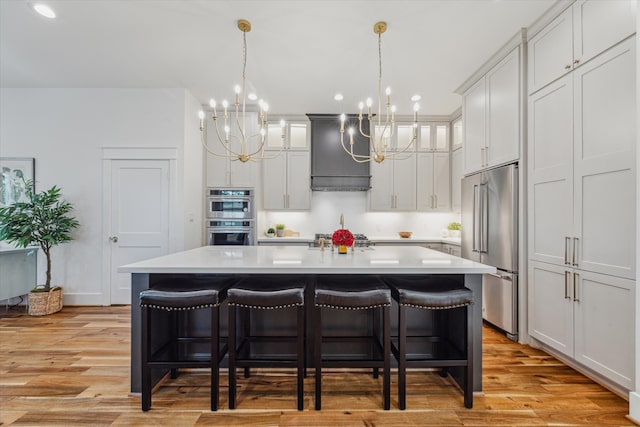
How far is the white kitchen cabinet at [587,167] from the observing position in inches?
80.3

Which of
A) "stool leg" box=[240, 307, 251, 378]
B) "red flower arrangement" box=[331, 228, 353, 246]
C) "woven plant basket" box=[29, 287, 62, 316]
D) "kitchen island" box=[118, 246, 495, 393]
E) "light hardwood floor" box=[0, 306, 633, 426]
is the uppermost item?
"red flower arrangement" box=[331, 228, 353, 246]

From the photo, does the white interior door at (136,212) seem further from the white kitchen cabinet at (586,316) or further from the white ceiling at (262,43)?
the white kitchen cabinet at (586,316)

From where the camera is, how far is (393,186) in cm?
523

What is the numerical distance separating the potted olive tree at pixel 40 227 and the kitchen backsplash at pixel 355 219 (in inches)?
114

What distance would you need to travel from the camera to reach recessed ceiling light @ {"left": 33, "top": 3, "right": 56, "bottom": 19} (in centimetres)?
257

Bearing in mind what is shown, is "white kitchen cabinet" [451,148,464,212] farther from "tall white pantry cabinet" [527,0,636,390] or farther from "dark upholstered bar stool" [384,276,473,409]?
"dark upholstered bar stool" [384,276,473,409]

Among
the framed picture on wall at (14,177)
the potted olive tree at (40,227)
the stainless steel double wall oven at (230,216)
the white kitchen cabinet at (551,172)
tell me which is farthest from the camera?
the stainless steel double wall oven at (230,216)

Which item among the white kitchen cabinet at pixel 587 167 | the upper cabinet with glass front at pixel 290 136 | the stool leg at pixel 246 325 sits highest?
the upper cabinet with glass front at pixel 290 136

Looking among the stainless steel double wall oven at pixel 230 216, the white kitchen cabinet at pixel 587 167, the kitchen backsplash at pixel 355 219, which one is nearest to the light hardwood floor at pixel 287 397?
the white kitchen cabinet at pixel 587 167

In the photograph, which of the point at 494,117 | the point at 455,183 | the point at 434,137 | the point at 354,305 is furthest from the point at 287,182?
Answer: the point at 354,305

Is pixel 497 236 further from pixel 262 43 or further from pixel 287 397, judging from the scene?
pixel 262 43

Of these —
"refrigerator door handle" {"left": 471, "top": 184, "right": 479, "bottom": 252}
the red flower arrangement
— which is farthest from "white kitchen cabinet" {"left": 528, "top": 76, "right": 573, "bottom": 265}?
the red flower arrangement

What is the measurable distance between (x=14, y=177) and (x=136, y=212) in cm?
169

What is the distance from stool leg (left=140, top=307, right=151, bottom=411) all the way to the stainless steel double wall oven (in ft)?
8.93
